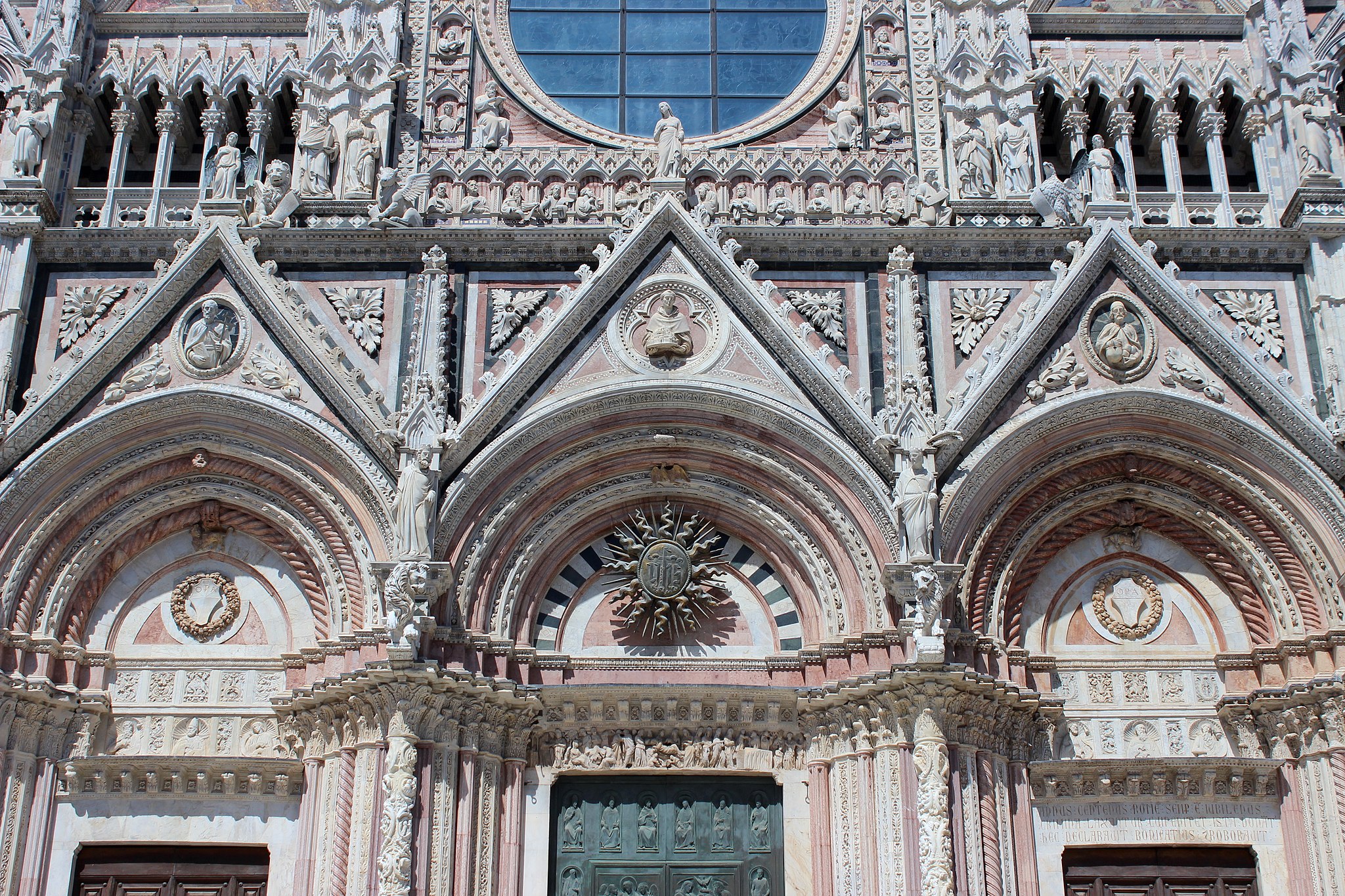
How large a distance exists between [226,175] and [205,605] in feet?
16.0

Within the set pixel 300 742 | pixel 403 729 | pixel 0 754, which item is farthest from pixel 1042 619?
pixel 0 754

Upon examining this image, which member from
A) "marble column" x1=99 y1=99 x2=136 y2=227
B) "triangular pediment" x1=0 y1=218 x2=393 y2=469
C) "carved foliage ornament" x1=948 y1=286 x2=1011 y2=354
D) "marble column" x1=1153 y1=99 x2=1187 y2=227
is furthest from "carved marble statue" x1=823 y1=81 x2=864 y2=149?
"marble column" x1=99 y1=99 x2=136 y2=227

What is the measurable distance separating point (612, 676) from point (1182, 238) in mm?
7983

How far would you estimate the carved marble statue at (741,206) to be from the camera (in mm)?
16625

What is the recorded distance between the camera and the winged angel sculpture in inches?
647

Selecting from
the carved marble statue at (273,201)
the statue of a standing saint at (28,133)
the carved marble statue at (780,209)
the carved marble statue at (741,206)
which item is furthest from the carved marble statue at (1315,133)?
the statue of a standing saint at (28,133)

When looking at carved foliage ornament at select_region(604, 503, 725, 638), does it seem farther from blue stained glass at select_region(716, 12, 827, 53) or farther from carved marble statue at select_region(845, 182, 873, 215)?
blue stained glass at select_region(716, 12, 827, 53)

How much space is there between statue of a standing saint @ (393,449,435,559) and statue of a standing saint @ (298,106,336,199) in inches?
165

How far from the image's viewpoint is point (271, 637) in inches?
612

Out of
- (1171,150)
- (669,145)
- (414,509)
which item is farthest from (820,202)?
(414,509)

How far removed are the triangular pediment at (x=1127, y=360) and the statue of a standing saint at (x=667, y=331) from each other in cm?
295

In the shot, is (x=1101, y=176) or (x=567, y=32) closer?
(x=1101, y=176)

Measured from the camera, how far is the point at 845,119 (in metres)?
17.7

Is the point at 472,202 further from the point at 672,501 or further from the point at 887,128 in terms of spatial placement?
the point at 887,128
